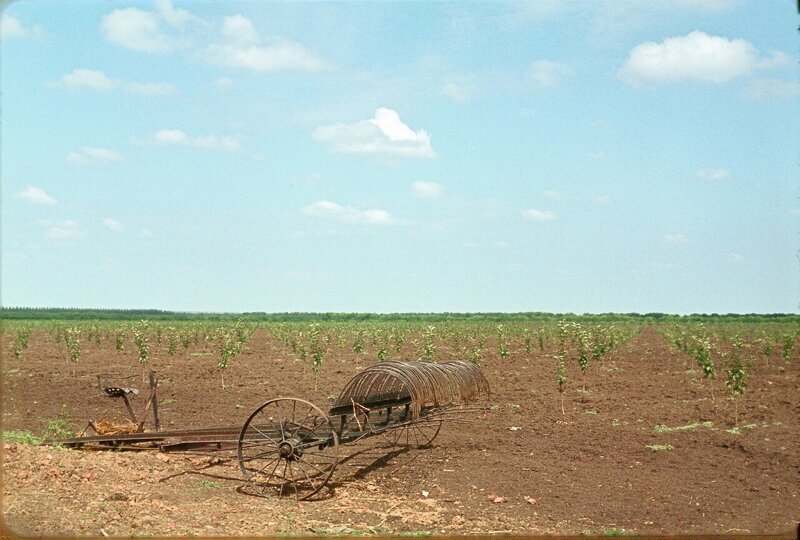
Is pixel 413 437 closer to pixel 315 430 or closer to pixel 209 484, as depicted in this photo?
pixel 315 430

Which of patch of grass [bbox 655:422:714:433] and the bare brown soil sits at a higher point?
patch of grass [bbox 655:422:714:433]

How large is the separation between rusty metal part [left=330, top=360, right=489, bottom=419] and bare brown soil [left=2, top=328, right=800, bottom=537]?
107 centimetres

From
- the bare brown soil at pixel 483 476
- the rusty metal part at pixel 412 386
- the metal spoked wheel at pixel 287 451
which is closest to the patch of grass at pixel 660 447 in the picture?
the bare brown soil at pixel 483 476

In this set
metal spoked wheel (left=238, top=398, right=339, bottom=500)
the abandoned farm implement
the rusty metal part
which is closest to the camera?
metal spoked wheel (left=238, top=398, right=339, bottom=500)

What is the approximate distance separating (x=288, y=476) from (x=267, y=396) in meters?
9.69

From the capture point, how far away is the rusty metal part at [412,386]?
1167 cm

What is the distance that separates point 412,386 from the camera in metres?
11.4

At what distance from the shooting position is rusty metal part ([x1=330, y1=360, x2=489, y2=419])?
11672 mm

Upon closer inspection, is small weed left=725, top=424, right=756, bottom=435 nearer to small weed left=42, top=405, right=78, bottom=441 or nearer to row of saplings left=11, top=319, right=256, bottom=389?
small weed left=42, top=405, right=78, bottom=441

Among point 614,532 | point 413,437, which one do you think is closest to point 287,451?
point 413,437

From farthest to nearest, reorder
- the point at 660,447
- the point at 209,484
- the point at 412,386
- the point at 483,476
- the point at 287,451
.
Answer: the point at 660,447 → the point at 483,476 → the point at 412,386 → the point at 209,484 → the point at 287,451

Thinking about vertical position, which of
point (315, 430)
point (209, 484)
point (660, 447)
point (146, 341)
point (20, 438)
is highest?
point (146, 341)

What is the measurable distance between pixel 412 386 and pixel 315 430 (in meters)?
1.91

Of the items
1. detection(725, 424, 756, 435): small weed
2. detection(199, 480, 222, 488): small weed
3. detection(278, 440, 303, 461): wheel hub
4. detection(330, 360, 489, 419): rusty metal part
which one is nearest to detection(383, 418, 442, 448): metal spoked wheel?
detection(330, 360, 489, 419): rusty metal part
